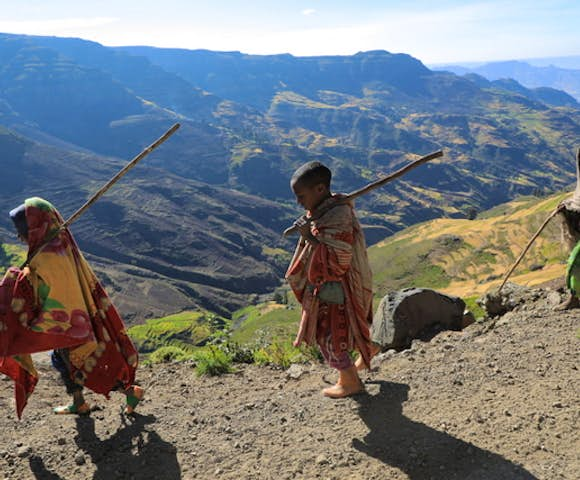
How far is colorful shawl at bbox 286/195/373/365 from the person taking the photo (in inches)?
153

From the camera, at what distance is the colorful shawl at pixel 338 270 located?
388 centimetres

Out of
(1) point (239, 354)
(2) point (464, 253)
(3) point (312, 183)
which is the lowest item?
(2) point (464, 253)

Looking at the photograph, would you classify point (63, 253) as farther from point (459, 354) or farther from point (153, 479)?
point (459, 354)

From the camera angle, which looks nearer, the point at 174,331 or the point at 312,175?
the point at 312,175

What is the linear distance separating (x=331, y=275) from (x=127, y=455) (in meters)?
2.29

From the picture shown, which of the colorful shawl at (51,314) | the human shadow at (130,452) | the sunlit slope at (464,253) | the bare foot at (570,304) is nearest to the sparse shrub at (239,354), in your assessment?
the human shadow at (130,452)

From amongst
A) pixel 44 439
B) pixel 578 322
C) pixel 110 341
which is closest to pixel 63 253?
pixel 110 341

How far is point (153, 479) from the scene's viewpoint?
3.64m

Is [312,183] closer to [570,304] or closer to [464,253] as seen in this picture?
[570,304]

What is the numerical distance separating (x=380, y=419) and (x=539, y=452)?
1.22 meters

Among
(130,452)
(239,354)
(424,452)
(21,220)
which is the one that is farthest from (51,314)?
(424,452)

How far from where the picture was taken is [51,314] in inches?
161

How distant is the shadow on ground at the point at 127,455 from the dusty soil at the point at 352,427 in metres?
0.01

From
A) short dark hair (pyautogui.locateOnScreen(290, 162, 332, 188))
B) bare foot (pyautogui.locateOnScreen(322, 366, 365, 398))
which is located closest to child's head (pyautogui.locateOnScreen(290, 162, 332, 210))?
short dark hair (pyautogui.locateOnScreen(290, 162, 332, 188))
